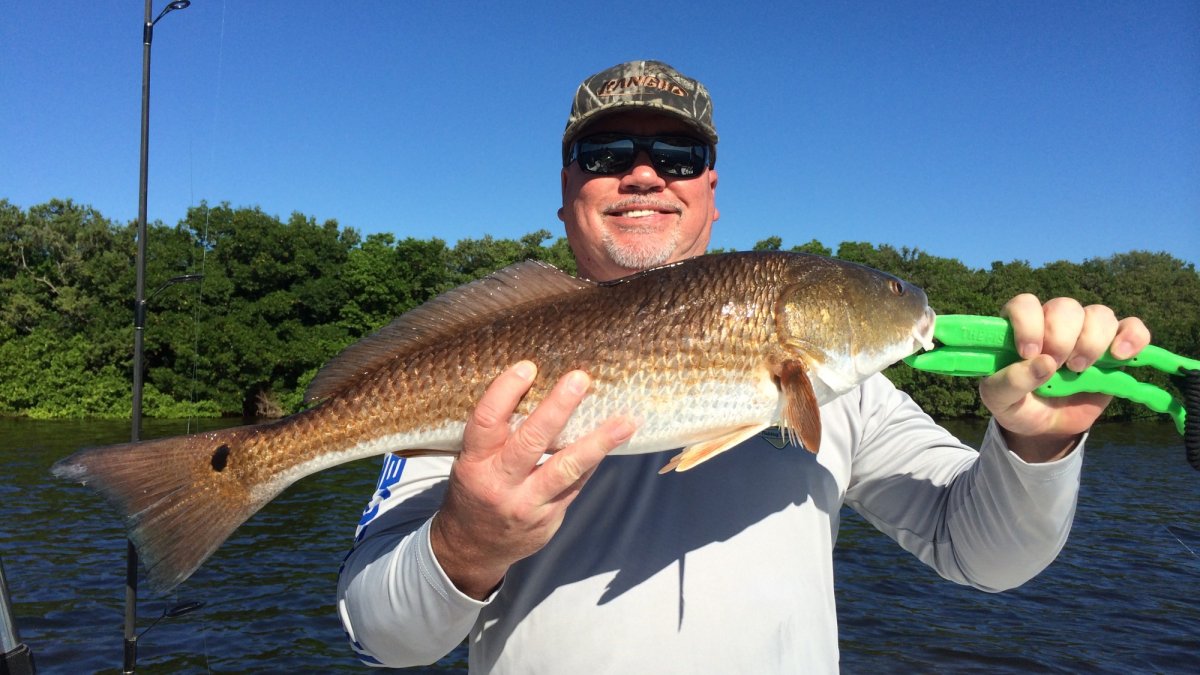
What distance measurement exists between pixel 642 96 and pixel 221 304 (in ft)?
145

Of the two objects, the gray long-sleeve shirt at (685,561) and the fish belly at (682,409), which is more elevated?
the fish belly at (682,409)

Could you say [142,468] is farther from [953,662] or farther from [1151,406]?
[953,662]

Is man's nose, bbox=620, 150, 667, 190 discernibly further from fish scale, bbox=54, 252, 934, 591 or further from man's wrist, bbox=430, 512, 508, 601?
man's wrist, bbox=430, 512, 508, 601

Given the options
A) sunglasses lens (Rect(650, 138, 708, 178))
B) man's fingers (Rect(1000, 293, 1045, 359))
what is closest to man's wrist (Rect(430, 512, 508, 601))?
man's fingers (Rect(1000, 293, 1045, 359))

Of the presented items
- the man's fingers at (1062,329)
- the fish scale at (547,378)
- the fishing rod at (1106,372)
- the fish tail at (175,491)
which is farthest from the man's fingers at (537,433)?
the man's fingers at (1062,329)

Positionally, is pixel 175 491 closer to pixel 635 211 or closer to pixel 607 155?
pixel 635 211

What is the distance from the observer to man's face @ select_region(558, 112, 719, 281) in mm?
3166

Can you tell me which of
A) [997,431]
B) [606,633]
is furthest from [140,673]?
[997,431]

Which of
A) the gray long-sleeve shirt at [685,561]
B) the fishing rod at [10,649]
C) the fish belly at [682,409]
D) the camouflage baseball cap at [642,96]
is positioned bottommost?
the fishing rod at [10,649]

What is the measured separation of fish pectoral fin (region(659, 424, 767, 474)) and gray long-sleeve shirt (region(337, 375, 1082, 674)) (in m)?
0.31

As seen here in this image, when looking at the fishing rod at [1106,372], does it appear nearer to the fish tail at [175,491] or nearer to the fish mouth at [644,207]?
the fish mouth at [644,207]

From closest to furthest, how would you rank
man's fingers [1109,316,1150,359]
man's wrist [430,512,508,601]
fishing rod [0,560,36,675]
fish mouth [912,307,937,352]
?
man's fingers [1109,316,1150,359], man's wrist [430,512,508,601], fish mouth [912,307,937,352], fishing rod [0,560,36,675]

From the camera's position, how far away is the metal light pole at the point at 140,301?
249 inches

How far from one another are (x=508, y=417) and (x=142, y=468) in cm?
109
